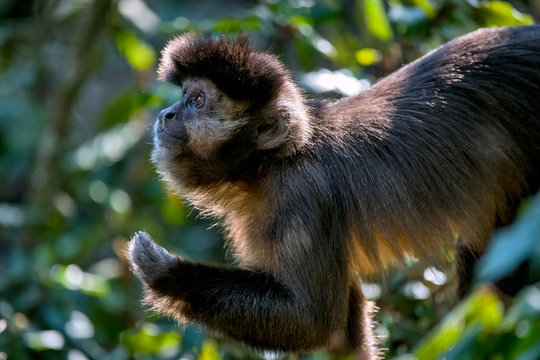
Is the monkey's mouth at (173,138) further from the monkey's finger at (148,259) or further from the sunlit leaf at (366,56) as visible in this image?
the sunlit leaf at (366,56)

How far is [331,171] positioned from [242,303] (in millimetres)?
888

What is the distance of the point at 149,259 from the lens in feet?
13.7

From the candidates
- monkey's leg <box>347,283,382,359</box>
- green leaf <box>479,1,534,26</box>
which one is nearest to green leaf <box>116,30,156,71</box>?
green leaf <box>479,1,534,26</box>

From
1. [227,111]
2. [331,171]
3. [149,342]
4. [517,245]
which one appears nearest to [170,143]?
[227,111]

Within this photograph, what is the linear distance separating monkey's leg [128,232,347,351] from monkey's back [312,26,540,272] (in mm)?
523

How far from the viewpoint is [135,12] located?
774 centimetres

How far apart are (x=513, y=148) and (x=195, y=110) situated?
6.03ft

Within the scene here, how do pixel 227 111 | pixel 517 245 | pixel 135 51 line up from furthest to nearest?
pixel 135 51 → pixel 227 111 → pixel 517 245

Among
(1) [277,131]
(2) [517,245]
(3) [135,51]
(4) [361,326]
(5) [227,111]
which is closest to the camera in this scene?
(2) [517,245]

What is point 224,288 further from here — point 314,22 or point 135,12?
point 135,12

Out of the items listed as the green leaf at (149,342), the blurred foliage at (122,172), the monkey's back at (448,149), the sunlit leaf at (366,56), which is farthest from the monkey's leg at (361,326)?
the sunlit leaf at (366,56)

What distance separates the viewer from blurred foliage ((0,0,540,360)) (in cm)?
496

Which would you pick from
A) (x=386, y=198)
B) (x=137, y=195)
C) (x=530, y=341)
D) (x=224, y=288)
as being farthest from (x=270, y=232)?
(x=137, y=195)

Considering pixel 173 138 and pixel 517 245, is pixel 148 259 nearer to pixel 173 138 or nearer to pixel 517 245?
pixel 173 138
